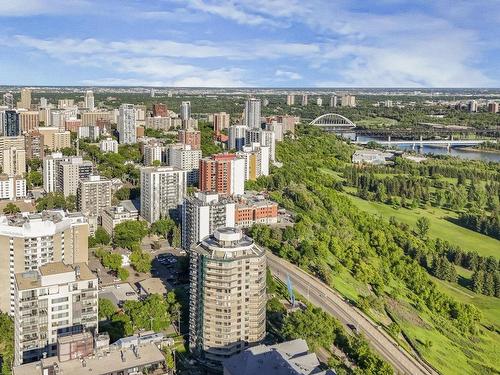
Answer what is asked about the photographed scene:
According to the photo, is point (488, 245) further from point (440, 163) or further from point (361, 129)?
point (361, 129)

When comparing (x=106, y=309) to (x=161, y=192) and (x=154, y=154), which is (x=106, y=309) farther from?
(x=154, y=154)

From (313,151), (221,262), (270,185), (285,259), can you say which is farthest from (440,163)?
(221,262)

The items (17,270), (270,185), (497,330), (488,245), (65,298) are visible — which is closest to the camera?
(65,298)

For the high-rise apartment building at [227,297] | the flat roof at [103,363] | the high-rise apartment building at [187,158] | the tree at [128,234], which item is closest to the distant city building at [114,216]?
the tree at [128,234]

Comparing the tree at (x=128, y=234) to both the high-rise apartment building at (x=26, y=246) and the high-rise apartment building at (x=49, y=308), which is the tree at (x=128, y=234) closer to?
the high-rise apartment building at (x=26, y=246)

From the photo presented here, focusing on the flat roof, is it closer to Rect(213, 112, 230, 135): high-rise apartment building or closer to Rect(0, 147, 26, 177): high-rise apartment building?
Rect(0, 147, 26, 177): high-rise apartment building

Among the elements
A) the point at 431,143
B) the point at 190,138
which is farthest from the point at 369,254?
the point at 431,143
